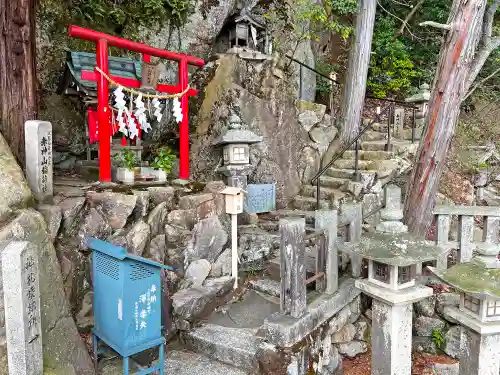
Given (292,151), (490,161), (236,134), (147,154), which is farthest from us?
(490,161)

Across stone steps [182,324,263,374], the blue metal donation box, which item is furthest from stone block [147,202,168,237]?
stone steps [182,324,263,374]

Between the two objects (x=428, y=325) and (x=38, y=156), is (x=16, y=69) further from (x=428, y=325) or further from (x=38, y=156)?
(x=428, y=325)

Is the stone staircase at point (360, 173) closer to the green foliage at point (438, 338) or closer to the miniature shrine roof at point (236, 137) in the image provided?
the miniature shrine roof at point (236, 137)

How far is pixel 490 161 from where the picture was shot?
11578 millimetres

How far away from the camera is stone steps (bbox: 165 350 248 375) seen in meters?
4.95

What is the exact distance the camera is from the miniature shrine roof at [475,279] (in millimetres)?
3848

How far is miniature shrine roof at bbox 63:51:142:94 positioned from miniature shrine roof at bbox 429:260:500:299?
6777mm

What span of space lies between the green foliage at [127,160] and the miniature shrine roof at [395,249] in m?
3.91

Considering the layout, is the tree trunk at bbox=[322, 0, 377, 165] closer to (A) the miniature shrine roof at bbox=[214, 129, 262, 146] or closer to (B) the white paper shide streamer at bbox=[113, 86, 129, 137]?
(A) the miniature shrine roof at bbox=[214, 129, 262, 146]

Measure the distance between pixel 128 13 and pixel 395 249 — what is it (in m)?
9.51

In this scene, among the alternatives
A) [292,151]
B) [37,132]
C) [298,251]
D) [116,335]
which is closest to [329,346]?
[298,251]

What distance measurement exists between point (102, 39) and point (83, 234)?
10.1 feet

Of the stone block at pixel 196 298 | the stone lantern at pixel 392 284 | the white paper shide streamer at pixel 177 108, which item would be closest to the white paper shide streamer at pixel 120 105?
the white paper shide streamer at pixel 177 108

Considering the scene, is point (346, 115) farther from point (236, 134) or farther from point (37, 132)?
point (37, 132)
